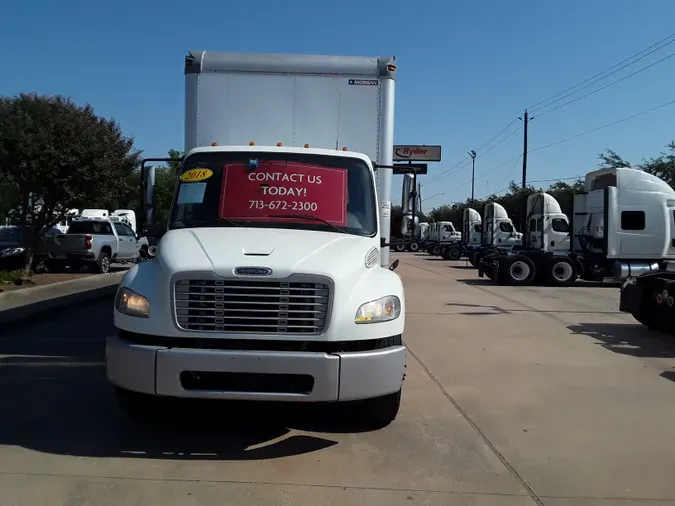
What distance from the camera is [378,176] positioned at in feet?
25.2

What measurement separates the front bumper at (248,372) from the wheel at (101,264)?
54.4 feet

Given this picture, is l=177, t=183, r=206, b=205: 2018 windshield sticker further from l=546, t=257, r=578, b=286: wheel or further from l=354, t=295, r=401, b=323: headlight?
l=546, t=257, r=578, b=286: wheel

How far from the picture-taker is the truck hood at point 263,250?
15.6 ft

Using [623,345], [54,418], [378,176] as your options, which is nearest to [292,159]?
[378,176]

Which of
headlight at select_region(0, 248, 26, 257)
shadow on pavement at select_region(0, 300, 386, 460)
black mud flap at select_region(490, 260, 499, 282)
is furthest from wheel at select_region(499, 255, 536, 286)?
shadow on pavement at select_region(0, 300, 386, 460)

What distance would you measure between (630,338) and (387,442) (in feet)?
22.3

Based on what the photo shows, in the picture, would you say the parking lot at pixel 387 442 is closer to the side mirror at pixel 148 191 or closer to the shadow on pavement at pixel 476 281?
the side mirror at pixel 148 191

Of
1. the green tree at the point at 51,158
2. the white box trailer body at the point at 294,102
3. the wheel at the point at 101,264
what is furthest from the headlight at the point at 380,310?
the wheel at the point at 101,264

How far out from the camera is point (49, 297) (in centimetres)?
1381

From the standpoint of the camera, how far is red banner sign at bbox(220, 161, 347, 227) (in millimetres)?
5945

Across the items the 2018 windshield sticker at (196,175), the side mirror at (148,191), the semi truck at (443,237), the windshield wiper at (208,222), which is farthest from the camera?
the semi truck at (443,237)

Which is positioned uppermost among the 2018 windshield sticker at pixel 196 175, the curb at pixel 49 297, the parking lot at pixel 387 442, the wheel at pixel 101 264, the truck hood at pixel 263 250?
the 2018 windshield sticker at pixel 196 175

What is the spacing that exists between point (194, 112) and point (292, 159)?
2124mm

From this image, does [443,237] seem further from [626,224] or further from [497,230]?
[626,224]
